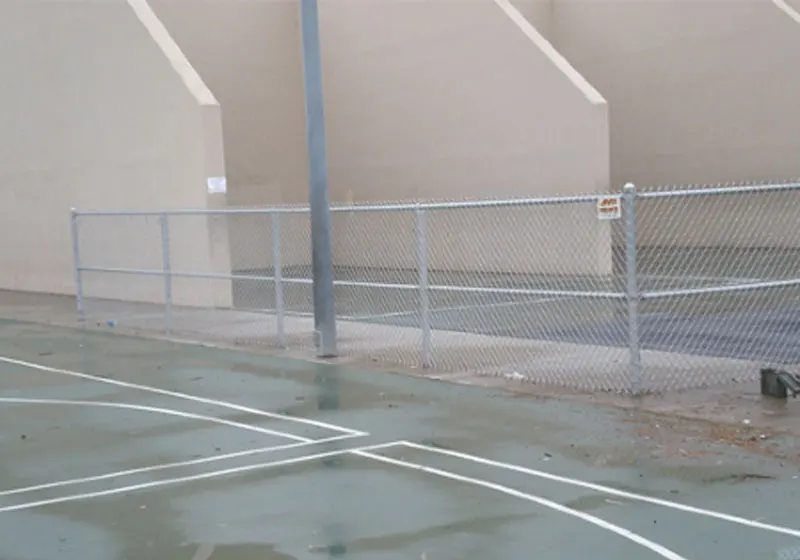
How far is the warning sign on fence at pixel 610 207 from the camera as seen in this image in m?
10.5

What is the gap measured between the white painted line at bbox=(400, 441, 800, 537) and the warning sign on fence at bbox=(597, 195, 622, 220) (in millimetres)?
2848

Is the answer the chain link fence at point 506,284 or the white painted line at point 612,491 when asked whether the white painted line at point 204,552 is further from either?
the chain link fence at point 506,284

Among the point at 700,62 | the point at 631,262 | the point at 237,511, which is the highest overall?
the point at 700,62

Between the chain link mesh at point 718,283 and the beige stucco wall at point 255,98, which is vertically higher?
the beige stucco wall at point 255,98

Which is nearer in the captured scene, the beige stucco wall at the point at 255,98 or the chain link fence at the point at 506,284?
the chain link fence at the point at 506,284

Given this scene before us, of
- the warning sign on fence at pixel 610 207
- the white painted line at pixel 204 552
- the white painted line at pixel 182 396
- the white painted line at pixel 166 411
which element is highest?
the warning sign on fence at pixel 610 207

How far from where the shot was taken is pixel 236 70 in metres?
27.0

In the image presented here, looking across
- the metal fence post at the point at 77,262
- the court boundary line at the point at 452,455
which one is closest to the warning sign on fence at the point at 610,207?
the court boundary line at the point at 452,455

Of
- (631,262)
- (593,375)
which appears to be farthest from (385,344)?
(631,262)

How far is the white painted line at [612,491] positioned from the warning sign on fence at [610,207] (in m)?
2.85

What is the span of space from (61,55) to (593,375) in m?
14.7

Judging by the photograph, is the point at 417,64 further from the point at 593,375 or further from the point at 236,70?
Result: the point at 593,375

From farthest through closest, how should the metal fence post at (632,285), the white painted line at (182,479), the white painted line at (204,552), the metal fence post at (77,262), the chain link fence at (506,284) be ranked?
1. the metal fence post at (77,262)
2. the chain link fence at (506,284)
3. the metal fence post at (632,285)
4. the white painted line at (182,479)
5. the white painted line at (204,552)

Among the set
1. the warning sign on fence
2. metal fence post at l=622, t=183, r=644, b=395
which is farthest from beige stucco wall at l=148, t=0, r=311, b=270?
metal fence post at l=622, t=183, r=644, b=395
